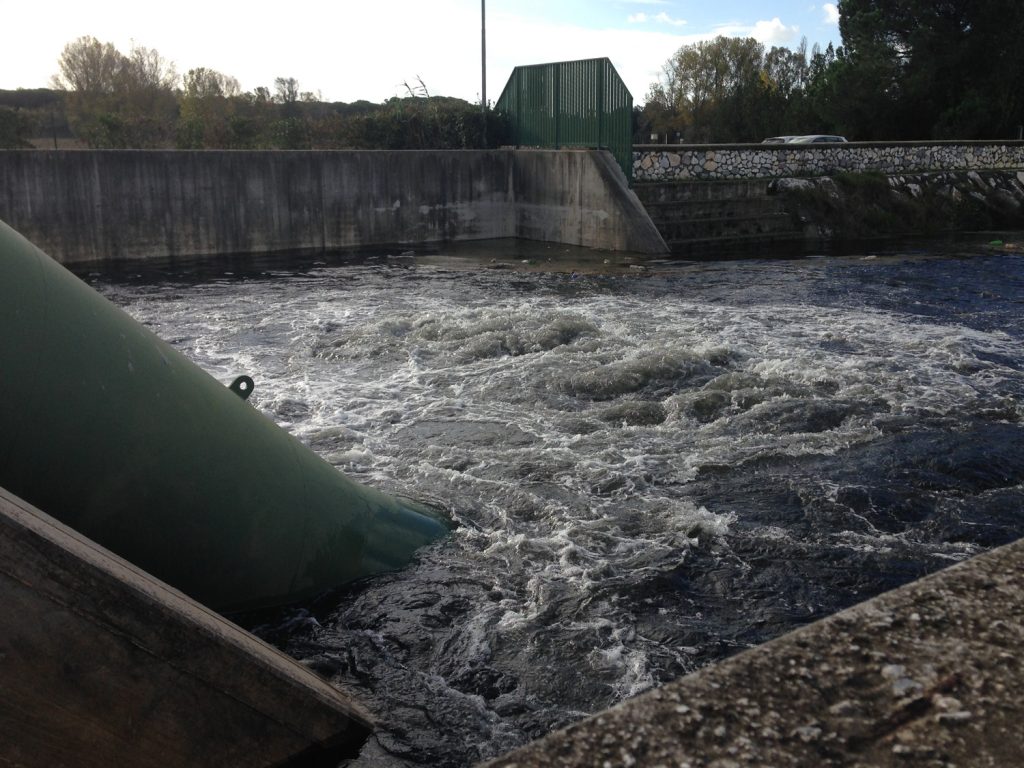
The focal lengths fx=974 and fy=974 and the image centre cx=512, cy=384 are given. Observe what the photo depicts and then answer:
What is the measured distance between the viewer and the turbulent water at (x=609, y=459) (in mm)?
4527

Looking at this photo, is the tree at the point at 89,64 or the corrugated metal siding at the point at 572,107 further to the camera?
the tree at the point at 89,64

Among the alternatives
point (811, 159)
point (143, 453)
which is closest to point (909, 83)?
point (811, 159)

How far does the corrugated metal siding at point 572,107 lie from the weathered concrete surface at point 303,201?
0.79m

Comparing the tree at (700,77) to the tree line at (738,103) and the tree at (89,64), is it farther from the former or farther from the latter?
the tree at (89,64)

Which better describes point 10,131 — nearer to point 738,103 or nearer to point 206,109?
point 206,109

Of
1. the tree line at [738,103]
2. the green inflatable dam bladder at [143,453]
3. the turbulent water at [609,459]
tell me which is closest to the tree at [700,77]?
the tree line at [738,103]

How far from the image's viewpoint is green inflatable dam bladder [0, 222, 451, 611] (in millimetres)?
3742

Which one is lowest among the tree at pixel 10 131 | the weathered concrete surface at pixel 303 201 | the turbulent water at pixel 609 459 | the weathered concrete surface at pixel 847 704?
the turbulent water at pixel 609 459

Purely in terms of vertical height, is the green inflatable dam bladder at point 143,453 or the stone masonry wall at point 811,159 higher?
the stone masonry wall at point 811,159

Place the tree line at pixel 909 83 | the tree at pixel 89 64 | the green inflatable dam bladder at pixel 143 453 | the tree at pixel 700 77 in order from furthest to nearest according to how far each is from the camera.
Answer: the tree at pixel 700 77 < the tree at pixel 89 64 < the tree line at pixel 909 83 < the green inflatable dam bladder at pixel 143 453

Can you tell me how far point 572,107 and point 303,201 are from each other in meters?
6.22

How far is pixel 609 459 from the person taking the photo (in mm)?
7176

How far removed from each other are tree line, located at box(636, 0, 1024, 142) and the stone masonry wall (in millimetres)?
6141

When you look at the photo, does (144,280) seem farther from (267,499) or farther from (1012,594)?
(1012,594)
